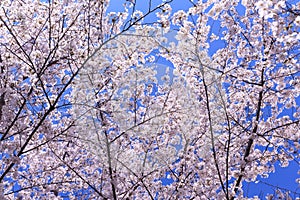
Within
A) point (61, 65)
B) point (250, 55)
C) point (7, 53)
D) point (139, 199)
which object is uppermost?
point (250, 55)

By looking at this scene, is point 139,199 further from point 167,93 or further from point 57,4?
point 57,4

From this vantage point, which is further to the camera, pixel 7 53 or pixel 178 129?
pixel 178 129

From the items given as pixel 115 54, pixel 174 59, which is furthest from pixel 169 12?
pixel 174 59

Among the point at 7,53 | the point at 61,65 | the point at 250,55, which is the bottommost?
the point at 7,53

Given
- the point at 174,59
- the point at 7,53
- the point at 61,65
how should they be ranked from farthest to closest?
the point at 174,59, the point at 61,65, the point at 7,53

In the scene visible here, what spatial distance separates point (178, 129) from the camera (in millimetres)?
7285

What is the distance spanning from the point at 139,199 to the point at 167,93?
2.16 meters

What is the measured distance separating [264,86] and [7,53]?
3968 millimetres

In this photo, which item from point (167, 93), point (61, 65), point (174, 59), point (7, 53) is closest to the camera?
point (7, 53)

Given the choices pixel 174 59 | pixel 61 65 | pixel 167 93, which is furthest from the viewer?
pixel 167 93

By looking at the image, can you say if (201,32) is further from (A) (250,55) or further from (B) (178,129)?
(B) (178,129)

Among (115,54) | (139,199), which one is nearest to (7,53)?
(115,54)

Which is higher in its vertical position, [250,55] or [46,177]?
[250,55]

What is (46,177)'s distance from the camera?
749 centimetres
